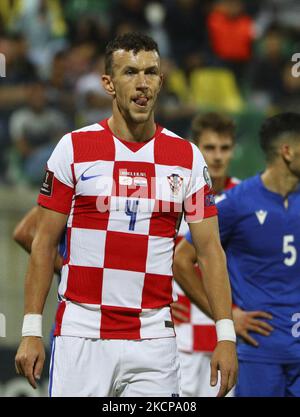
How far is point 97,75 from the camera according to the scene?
10609 mm

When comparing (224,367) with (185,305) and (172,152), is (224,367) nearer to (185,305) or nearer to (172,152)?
(172,152)

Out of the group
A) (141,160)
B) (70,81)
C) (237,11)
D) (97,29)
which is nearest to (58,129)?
(70,81)

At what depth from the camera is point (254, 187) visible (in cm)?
572

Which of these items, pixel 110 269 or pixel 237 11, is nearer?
pixel 110 269

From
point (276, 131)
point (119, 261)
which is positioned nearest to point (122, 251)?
point (119, 261)

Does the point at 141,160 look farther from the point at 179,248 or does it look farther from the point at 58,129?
the point at 58,129

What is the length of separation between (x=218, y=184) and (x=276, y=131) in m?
0.73

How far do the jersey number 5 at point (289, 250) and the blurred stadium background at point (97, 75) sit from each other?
9.41 ft

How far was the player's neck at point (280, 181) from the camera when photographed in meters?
5.72

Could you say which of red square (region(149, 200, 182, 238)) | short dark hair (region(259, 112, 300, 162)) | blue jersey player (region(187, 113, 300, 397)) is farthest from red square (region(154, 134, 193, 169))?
short dark hair (region(259, 112, 300, 162))

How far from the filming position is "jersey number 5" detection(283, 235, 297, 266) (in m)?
5.59

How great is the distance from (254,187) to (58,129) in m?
3.76

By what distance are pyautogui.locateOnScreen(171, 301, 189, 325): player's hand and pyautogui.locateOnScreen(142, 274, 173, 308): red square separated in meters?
2.00
